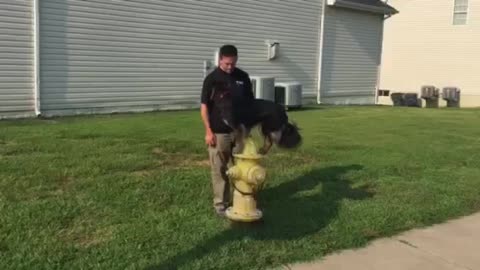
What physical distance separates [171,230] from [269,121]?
3.97 ft

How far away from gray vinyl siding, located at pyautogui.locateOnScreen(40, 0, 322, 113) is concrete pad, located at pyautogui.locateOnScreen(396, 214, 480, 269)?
31.1 feet

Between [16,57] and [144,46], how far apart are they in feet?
11.1

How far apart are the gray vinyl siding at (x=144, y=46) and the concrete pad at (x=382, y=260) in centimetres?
960

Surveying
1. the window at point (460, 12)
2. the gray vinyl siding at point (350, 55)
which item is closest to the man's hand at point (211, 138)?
the gray vinyl siding at point (350, 55)

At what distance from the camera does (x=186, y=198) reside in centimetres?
598

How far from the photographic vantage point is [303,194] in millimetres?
6488

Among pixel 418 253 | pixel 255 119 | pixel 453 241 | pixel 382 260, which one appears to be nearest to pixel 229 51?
pixel 255 119

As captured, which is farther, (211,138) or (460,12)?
(460,12)

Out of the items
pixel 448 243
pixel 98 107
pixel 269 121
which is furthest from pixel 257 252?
pixel 98 107

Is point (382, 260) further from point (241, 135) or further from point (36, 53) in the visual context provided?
point (36, 53)

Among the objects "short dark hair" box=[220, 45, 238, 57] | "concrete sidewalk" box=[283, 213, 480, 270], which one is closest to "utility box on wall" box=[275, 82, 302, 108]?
"concrete sidewalk" box=[283, 213, 480, 270]

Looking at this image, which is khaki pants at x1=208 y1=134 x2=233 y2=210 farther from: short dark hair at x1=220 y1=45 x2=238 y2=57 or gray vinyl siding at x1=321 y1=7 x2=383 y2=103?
gray vinyl siding at x1=321 y1=7 x2=383 y2=103

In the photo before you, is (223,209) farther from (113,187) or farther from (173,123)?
(173,123)

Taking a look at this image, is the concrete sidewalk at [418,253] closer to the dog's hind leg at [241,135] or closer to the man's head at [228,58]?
the dog's hind leg at [241,135]
